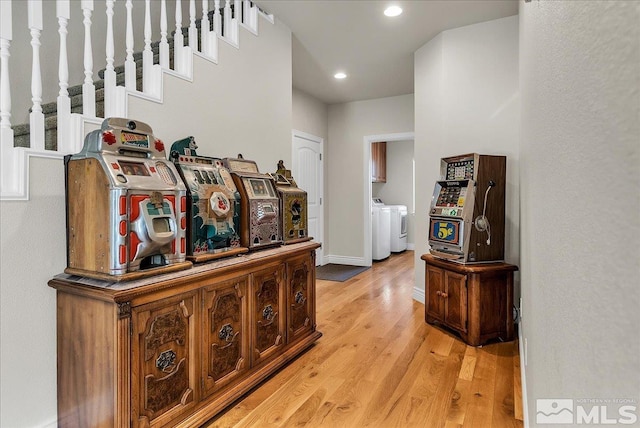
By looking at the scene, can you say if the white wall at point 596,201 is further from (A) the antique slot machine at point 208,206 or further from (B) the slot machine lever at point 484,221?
(B) the slot machine lever at point 484,221

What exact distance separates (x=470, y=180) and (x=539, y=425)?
7.06 ft

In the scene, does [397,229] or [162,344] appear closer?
[162,344]

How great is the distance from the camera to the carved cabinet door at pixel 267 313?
2.29 m

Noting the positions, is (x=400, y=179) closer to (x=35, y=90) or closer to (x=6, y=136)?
(x=35, y=90)

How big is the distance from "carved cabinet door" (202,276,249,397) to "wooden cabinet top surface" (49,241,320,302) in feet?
0.31

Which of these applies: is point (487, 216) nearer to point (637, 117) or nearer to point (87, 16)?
point (637, 117)

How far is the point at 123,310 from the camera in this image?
4.96 feet

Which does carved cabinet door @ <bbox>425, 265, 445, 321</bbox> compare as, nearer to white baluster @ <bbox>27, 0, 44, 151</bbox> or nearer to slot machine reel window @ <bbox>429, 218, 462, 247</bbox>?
slot machine reel window @ <bbox>429, 218, 462, 247</bbox>

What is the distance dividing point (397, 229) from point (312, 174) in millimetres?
2582

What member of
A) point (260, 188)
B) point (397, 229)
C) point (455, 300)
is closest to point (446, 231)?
point (455, 300)

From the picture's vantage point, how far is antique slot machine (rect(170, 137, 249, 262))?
6.62 ft

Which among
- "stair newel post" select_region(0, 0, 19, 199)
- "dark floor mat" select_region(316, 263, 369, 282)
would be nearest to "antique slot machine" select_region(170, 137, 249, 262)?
"stair newel post" select_region(0, 0, 19, 199)

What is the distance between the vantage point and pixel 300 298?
2.78 metres

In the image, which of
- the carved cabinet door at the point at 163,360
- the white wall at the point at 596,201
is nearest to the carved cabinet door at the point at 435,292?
the carved cabinet door at the point at 163,360
